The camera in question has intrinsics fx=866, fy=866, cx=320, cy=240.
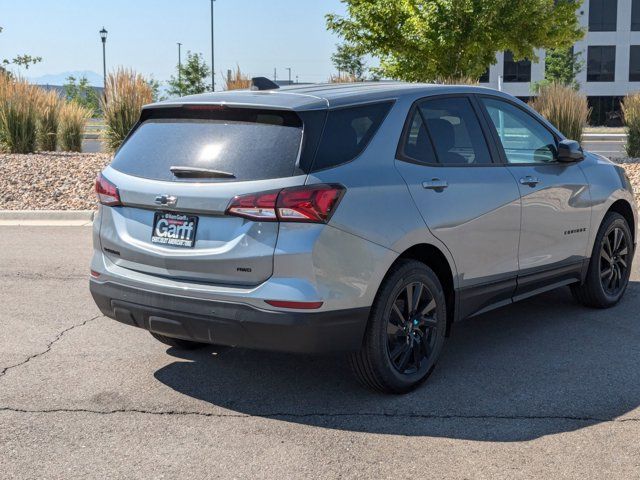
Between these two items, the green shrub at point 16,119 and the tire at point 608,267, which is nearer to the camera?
the tire at point 608,267

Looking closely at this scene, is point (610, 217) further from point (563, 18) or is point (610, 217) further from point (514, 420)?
point (563, 18)

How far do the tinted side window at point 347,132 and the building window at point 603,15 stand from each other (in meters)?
61.8

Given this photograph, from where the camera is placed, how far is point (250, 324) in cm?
438

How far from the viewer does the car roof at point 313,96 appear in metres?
4.67

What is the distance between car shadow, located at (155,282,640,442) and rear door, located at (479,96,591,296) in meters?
0.48

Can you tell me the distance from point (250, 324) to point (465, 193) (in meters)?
1.68

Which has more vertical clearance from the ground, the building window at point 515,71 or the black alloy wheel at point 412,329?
the building window at point 515,71

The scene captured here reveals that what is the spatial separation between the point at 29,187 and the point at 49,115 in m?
5.41

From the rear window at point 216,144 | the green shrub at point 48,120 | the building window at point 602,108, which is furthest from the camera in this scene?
the building window at point 602,108

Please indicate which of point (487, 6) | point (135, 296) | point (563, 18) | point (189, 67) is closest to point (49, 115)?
point (487, 6)

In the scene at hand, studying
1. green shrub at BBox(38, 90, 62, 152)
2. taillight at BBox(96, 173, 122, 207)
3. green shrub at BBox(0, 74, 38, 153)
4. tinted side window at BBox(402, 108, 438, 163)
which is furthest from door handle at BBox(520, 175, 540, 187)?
green shrub at BBox(38, 90, 62, 152)

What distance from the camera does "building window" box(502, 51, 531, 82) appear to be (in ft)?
207

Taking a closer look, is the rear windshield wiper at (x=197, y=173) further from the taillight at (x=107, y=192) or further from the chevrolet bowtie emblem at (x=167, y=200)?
the taillight at (x=107, y=192)

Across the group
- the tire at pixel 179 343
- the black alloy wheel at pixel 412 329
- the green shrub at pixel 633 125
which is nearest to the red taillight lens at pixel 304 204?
the black alloy wheel at pixel 412 329
